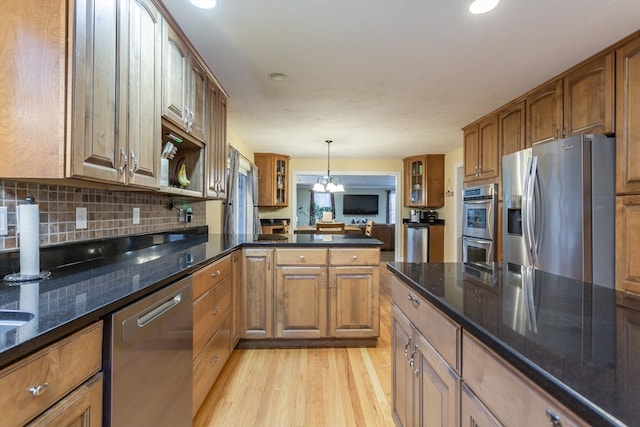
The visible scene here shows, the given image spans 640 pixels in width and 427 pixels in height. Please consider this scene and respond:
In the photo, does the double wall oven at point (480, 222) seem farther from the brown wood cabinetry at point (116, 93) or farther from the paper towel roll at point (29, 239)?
the paper towel roll at point (29, 239)

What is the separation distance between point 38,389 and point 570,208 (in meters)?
2.94

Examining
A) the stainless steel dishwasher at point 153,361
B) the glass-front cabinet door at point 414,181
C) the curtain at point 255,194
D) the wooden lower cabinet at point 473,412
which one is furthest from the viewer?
the glass-front cabinet door at point 414,181

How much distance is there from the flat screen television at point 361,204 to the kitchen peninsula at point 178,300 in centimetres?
943

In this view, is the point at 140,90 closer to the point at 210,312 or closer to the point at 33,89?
the point at 33,89

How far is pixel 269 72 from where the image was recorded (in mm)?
2488

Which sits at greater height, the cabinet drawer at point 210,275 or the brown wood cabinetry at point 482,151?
the brown wood cabinetry at point 482,151

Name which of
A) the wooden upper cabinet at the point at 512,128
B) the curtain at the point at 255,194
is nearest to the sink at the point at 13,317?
the wooden upper cabinet at the point at 512,128

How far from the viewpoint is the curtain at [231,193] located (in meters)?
3.81

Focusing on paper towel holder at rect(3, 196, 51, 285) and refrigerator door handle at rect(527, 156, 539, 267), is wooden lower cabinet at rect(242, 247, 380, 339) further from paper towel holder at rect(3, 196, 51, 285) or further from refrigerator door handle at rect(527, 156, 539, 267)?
paper towel holder at rect(3, 196, 51, 285)

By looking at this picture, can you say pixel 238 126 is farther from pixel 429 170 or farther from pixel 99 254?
pixel 429 170

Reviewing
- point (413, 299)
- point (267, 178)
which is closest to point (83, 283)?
point (413, 299)

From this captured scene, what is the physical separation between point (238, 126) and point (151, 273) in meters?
3.08

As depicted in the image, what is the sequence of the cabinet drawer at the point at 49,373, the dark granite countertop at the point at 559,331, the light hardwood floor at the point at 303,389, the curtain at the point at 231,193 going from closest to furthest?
the dark granite countertop at the point at 559,331 < the cabinet drawer at the point at 49,373 < the light hardwood floor at the point at 303,389 < the curtain at the point at 231,193

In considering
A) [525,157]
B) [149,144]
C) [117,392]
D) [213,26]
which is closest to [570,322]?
[117,392]
